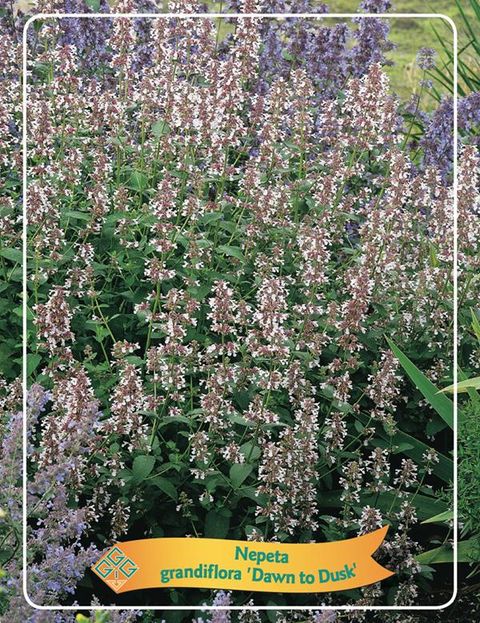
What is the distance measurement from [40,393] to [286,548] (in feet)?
2.63

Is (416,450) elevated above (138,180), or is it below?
below

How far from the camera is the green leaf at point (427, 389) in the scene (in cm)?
351

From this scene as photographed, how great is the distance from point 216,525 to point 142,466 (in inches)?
10.6

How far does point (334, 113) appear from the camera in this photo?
3.85 meters

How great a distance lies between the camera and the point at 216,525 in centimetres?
334

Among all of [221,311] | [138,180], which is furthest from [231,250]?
[138,180]

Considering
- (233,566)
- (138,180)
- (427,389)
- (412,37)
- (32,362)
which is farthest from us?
(412,37)

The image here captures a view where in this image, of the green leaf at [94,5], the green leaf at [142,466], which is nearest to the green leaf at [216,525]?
the green leaf at [142,466]

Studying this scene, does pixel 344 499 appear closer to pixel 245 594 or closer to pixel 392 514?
pixel 392 514

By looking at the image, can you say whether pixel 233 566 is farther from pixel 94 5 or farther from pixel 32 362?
pixel 94 5

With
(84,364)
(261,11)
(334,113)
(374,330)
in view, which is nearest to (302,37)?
(261,11)

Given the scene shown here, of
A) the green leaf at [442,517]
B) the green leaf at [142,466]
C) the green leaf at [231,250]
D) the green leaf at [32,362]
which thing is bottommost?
the green leaf at [442,517]

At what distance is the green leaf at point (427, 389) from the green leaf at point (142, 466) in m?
0.78

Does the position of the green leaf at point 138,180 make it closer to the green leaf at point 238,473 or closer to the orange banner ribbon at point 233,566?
the green leaf at point 238,473
